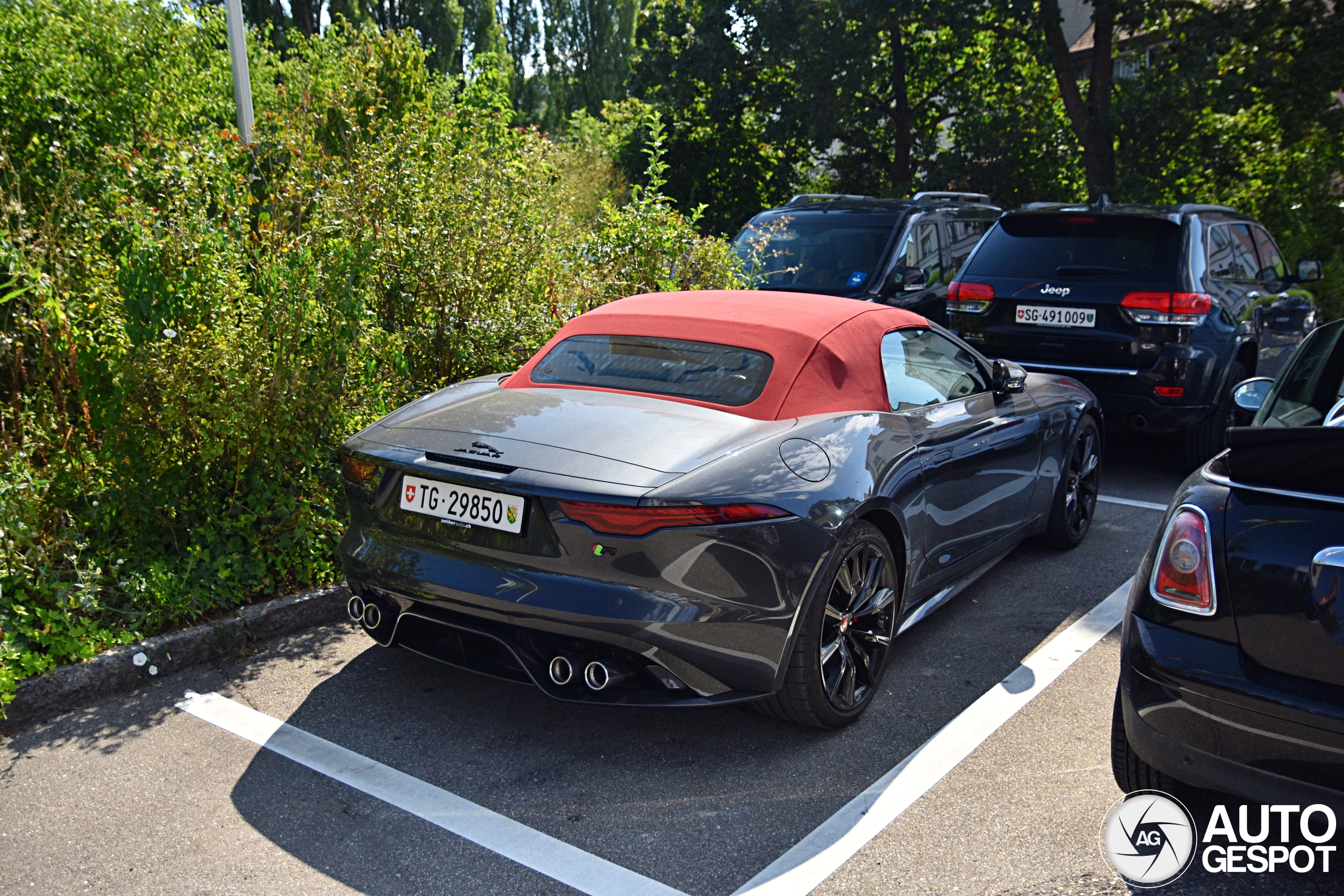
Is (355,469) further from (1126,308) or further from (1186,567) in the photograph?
(1126,308)

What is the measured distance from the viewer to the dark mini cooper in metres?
2.54

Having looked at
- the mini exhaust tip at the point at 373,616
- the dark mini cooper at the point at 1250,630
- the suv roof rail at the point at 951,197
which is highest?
the suv roof rail at the point at 951,197

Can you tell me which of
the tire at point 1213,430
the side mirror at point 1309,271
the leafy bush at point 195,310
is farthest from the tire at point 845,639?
the side mirror at point 1309,271

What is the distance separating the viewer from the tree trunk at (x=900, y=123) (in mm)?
20766

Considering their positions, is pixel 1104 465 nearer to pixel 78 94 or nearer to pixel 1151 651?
pixel 1151 651

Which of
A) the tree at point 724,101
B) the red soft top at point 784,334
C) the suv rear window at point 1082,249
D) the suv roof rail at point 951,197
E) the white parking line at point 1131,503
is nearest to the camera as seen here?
the red soft top at point 784,334

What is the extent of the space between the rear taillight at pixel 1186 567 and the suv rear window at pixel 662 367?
1.45 m

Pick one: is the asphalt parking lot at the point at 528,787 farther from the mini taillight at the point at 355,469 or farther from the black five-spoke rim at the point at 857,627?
the mini taillight at the point at 355,469

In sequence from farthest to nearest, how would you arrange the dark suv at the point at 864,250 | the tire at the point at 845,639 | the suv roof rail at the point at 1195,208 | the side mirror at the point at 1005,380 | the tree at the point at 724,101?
1. the tree at the point at 724,101
2. the dark suv at the point at 864,250
3. the suv roof rail at the point at 1195,208
4. the side mirror at the point at 1005,380
5. the tire at the point at 845,639

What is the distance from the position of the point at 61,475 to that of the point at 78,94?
103 inches

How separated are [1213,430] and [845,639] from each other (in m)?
4.80

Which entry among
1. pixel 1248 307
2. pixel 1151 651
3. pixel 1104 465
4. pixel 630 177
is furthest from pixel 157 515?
pixel 630 177

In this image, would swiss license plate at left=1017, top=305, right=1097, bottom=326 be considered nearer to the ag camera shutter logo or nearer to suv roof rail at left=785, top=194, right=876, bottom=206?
suv roof rail at left=785, top=194, right=876, bottom=206

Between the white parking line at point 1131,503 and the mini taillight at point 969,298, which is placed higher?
the mini taillight at point 969,298
